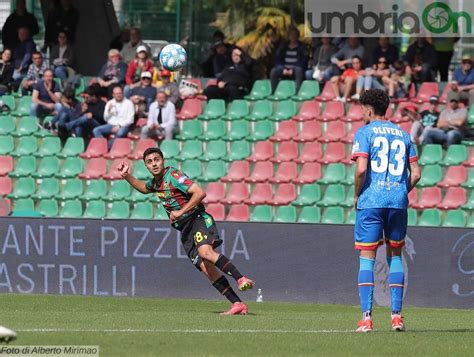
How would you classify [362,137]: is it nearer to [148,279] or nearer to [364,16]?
[148,279]

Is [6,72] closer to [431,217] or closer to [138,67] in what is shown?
[138,67]

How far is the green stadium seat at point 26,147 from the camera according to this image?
2212 centimetres

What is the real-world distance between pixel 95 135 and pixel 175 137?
149cm

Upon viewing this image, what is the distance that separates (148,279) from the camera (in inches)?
697

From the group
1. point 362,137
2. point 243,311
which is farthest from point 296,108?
point 362,137

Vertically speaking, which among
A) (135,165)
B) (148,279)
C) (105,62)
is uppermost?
(105,62)

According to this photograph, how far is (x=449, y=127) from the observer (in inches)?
791

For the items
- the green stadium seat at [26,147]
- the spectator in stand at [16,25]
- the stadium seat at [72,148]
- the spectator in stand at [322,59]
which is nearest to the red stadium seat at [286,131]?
the spectator in stand at [322,59]

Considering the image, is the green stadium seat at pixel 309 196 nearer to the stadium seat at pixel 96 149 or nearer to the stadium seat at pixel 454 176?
the stadium seat at pixel 454 176

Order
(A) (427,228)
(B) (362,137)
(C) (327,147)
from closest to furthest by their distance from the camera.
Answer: (B) (362,137)
(A) (427,228)
(C) (327,147)

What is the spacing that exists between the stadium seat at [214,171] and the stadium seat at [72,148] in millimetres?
2630

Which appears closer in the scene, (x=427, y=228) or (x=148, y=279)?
(x=427, y=228)

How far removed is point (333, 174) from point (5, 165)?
6.16 metres

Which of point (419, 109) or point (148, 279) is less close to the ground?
point (419, 109)
